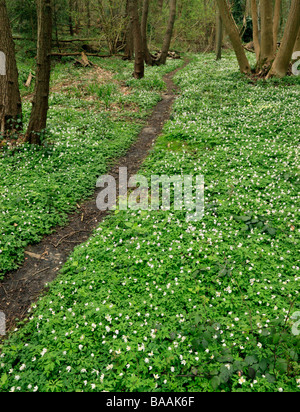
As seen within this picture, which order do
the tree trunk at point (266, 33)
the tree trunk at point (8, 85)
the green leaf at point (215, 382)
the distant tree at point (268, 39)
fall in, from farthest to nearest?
1. the tree trunk at point (266, 33)
2. the distant tree at point (268, 39)
3. the tree trunk at point (8, 85)
4. the green leaf at point (215, 382)

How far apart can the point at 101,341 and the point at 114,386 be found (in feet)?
2.06

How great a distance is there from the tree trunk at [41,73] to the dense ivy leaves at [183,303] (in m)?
4.53

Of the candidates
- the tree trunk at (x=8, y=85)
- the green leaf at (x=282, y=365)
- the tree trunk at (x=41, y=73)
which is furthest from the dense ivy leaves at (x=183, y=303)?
the tree trunk at (x=8, y=85)

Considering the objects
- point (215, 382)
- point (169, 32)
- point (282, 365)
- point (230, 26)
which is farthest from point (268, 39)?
point (215, 382)

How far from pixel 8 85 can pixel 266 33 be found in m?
13.3

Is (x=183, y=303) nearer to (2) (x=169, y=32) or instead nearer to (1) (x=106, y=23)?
(2) (x=169, y=32)

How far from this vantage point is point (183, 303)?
413cm

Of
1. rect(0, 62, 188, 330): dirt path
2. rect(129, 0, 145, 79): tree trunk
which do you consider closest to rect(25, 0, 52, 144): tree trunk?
rect(0, 62, 188, 330): dirt path

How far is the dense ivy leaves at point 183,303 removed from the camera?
3270mm

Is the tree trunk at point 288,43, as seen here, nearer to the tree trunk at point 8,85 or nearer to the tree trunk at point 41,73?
the tree trunk at point 41,73

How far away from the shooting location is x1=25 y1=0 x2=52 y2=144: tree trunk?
735cm

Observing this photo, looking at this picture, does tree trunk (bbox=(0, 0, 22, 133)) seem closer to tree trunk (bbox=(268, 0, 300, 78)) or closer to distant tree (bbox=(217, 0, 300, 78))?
distant tree (bbox=(217, 0, 300, 78))

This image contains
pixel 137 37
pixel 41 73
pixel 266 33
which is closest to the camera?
pixel 41 73

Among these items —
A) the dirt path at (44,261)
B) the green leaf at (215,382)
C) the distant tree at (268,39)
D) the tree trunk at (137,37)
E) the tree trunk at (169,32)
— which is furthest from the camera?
the tree trunk at (169,32)
